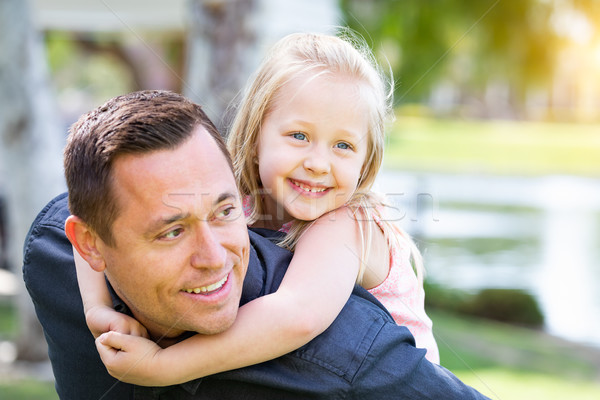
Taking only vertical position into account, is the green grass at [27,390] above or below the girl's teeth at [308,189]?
below

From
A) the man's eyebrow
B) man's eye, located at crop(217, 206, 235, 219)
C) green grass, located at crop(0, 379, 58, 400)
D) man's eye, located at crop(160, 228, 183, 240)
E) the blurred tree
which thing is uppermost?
the blurred tree

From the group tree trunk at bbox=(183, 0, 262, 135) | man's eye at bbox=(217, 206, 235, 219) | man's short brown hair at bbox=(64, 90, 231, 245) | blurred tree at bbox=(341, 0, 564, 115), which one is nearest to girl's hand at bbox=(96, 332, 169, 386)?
man's short brown hair at bbox=(64, 90, 231, 245)

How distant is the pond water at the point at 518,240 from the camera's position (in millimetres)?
9875

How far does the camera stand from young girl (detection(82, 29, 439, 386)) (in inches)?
72.7

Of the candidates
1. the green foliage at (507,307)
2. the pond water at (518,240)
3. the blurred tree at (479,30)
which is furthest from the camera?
the blurred tree at (479,30)

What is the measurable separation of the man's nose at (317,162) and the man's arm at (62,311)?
0.77m

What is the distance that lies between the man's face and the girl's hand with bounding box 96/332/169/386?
72 mm

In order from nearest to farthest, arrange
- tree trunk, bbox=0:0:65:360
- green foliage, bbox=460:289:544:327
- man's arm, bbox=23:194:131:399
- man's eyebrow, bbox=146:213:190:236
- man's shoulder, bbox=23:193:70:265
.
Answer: man's eyebrow, bbox=146:213:190:236 → man's arm, bbox=23:194:131:399 → man's shoulder, bbox=23:193:70:265 → tree trunk, bbox=0:0:65:360 → green foliage, bbox=460:289:544:327

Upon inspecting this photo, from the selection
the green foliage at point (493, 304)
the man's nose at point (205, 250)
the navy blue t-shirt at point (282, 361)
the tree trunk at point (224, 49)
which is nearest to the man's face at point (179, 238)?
the man's nose at point (205, 250)

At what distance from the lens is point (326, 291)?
5.70ft

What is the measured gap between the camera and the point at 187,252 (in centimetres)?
158

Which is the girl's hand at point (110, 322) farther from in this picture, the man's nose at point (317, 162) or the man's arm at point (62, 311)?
the man's nose at point (317, 162)

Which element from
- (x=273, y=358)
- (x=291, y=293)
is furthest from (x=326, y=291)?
(x=273, y=358)

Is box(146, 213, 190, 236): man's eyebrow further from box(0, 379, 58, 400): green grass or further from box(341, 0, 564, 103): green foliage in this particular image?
box(341, 0, 564, 103): green foliage
